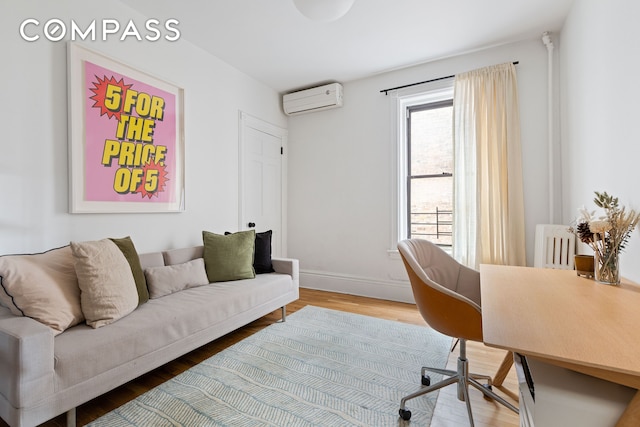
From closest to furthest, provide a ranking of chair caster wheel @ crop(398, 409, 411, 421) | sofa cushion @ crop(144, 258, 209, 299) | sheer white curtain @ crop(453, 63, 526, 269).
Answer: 1. chair caster wheel @ crop(398, 409, 411, 421)
2. sofa cushion @ crop(144, 258, 209, 299)
3. sheer white curtain @ crop(453, 63, 526, 269)

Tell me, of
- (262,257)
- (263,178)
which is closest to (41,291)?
(262,257)

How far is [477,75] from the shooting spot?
10.2 feet

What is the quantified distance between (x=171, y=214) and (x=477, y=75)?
3455 mm

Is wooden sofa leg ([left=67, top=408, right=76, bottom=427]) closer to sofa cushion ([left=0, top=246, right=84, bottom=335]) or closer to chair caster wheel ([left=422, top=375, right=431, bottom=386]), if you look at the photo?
sofa cushion ([left=0, top=246, right=84, bottom=335])

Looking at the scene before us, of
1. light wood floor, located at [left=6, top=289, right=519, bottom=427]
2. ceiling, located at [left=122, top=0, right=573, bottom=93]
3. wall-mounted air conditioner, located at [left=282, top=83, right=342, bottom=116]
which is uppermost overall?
ceiling, located at [left=122, top=0, right=573, bottom=93]

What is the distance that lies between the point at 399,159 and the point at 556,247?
179 cm

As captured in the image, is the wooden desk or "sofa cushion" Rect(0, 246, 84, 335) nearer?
the wooden desk

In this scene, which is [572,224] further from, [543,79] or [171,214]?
[171,214]

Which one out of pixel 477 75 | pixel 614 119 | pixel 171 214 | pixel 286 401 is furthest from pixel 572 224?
pixel 171 214

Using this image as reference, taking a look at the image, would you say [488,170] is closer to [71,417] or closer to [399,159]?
[399,159]

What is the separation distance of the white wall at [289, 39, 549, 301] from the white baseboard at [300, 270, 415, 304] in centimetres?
1

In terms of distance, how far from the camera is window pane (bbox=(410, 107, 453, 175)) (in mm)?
3497

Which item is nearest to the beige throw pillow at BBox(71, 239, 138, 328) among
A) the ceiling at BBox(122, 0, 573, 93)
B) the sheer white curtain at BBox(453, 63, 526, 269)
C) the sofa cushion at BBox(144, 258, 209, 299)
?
the sofa cushion at BBox(144, 258, 209, 299)

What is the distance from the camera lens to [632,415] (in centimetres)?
71
